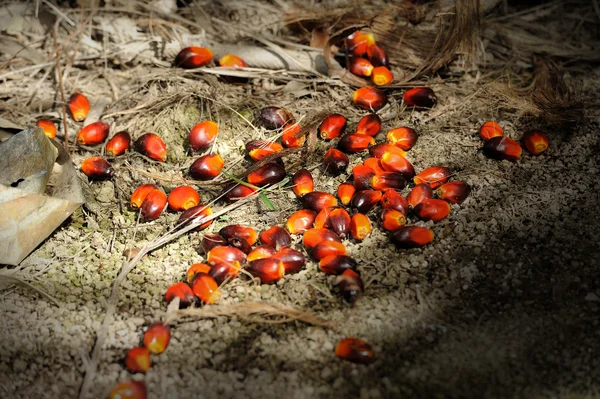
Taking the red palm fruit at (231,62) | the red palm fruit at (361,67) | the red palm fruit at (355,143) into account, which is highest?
the red palm fruit at (361,67)

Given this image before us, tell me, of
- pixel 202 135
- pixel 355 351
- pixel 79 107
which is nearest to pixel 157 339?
pixel 355 351

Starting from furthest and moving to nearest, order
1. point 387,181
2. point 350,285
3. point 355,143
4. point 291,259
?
point 355,143 → point 387,181 → point 291,259 → point 350,285

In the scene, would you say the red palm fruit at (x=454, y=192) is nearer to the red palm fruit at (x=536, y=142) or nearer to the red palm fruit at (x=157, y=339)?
the red palm fruit at (x=536, y=142)

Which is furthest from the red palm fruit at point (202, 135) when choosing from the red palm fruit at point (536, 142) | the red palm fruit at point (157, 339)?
the red palm fruit at point (536, 142)

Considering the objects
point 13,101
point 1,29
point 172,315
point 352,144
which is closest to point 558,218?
point 352,144

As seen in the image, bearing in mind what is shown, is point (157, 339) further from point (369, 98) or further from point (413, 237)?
point (369, 98)

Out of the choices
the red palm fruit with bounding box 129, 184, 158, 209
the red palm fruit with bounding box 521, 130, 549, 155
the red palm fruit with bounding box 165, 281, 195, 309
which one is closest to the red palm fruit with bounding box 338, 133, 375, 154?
the red palm fruit with bounding box 521, 130, 549, 155

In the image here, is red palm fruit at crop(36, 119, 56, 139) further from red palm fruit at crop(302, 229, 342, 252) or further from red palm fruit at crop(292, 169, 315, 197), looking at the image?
red palm fruit at crop(302, 229, 342, 252)
